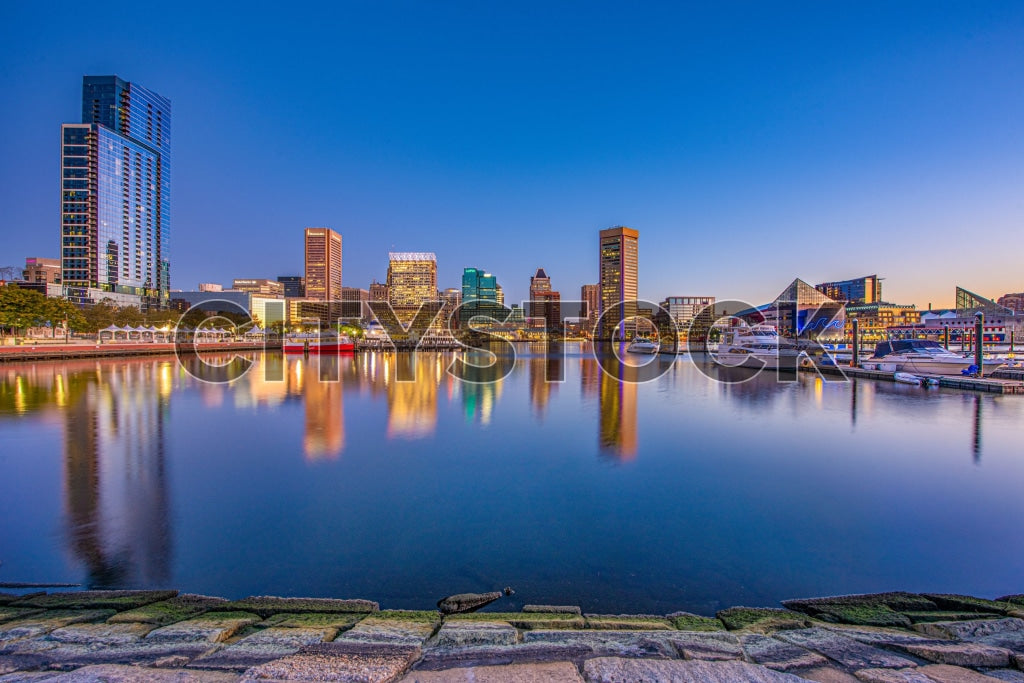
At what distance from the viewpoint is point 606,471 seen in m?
9.48

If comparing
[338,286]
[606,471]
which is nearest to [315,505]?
[606,471]

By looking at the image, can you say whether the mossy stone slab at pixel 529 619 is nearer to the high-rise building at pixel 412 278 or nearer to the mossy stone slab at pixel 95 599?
the mossy stone slab at pixel 95 599

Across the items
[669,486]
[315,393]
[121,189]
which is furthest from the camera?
[121,189]

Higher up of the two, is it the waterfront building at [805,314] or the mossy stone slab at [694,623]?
the waterfront building at [805,314]

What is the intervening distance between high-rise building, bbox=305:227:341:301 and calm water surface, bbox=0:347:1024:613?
179475 mm

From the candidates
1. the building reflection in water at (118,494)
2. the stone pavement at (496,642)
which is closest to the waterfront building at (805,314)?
the stone pavement at (496,642)

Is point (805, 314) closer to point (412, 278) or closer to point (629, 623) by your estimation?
point (629, 623)

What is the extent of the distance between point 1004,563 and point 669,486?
4.23 meters

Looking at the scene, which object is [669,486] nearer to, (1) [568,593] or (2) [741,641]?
(1) [568,593]

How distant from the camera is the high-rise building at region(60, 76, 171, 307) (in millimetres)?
75062

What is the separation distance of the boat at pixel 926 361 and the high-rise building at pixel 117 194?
3907 inches

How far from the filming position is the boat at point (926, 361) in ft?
90.1

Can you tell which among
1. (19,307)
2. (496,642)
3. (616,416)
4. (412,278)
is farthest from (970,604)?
(412,278)

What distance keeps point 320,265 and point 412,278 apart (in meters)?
81.4
